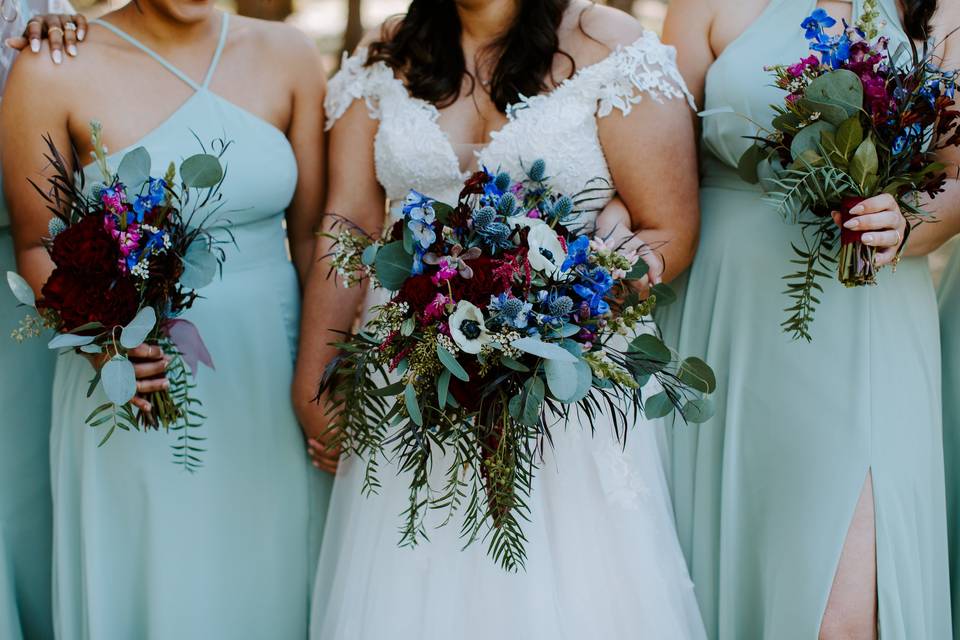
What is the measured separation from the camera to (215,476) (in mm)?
2943

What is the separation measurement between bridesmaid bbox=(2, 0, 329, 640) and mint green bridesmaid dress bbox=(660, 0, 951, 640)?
1321 millimetres

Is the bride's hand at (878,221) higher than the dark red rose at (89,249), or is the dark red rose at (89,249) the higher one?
the bride's hand at (878,221)

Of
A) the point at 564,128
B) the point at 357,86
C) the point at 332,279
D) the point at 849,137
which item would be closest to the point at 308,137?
the point at 357,86

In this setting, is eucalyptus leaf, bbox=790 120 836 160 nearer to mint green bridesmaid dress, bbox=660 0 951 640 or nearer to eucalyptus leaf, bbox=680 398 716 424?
mint green bridesmaid dress, bbox=660 0 951 640

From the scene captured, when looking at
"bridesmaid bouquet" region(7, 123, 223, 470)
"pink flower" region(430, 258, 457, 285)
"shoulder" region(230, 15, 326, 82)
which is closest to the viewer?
"pink flower" region(430, 258, 457, 285)

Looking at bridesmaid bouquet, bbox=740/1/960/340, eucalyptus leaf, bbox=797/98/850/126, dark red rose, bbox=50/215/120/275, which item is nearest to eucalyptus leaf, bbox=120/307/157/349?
dark red rose, bbox=50/215/120/275

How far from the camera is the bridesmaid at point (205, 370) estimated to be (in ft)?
9.16

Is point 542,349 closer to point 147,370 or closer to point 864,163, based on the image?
point 864,163

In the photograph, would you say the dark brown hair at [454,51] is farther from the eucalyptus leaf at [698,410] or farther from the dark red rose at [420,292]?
the eucalyptus leaf at [698,410]

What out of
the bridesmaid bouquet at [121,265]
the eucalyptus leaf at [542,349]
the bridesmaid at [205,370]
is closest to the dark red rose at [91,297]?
the bridesmaid bouquet at [121,265]

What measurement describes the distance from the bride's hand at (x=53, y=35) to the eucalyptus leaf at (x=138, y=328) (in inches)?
38.8

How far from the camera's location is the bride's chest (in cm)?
271

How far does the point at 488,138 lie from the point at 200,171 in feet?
2.97

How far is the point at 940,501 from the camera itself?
8.71 feet
